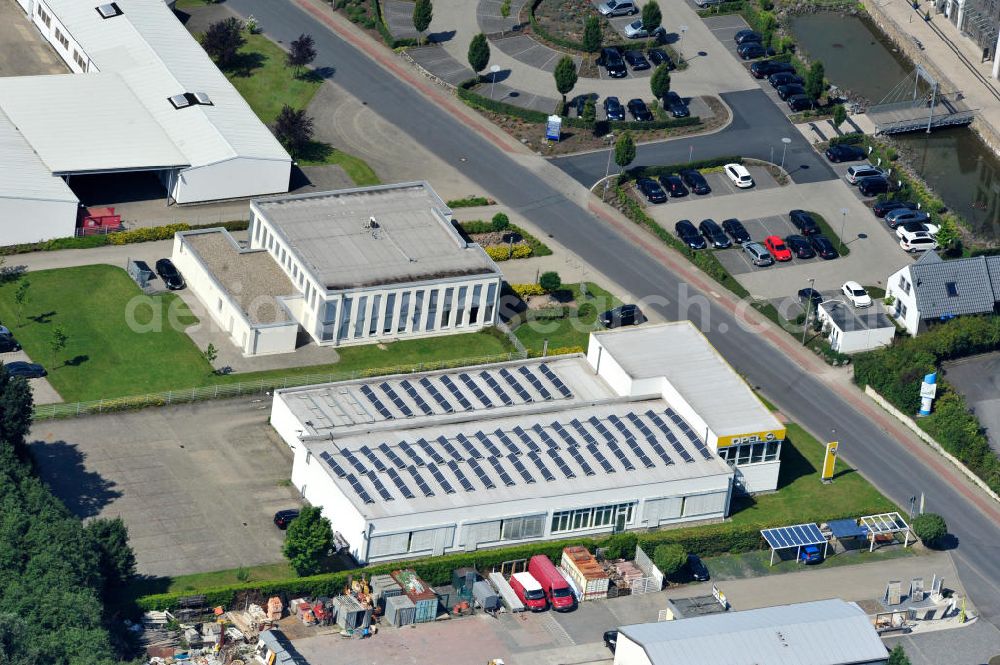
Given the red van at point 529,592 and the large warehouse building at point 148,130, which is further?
the large warehouse building at point 148,130

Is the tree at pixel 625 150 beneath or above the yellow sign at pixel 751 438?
above

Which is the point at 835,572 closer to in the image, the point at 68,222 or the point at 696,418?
the point at 696,418

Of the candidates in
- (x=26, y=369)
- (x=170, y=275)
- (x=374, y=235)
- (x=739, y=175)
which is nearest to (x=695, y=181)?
(x=739, y=175)

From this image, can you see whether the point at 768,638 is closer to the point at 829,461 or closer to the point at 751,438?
the point at 751,438

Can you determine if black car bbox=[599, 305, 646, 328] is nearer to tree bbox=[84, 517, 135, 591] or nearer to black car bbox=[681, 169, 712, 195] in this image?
black car bbox=[681, 169, 712, 195]

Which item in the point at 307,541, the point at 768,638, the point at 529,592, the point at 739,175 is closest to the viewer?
the point at 768,638

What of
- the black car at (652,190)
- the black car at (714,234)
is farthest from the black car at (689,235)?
the black car at (652,190)

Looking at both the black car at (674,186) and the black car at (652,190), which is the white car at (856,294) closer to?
Answer: the black car at (674,186)
